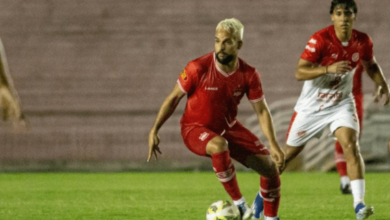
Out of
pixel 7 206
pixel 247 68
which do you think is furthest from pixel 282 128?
pixel 247 68

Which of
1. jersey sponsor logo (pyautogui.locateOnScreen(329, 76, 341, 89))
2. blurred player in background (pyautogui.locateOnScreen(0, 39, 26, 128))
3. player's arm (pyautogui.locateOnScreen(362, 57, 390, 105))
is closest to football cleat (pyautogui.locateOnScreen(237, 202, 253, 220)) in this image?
jersey sponsor logo (pyautogui.locateOnScreen(329, 76, 341, 89))

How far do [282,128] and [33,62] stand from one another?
568 centimetres

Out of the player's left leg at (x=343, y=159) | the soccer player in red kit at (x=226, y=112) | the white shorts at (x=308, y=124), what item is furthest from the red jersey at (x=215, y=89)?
the player's left leg at (x=343, y=159)

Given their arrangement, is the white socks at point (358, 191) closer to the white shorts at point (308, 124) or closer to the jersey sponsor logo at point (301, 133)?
the white shorts at point (308, 124)

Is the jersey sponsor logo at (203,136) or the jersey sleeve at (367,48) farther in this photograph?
the jersey sleeve at (367,48)

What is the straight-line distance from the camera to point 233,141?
6.64 meters

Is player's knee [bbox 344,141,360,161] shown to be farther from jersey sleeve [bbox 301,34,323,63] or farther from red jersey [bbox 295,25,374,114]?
jersey sleeve [bbox 301,34,323,63]

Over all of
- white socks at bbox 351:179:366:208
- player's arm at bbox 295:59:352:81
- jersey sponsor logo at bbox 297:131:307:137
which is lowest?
white socks at bbox 351:179:366:208

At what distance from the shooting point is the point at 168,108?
6.50 meters

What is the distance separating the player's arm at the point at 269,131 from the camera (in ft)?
19.9

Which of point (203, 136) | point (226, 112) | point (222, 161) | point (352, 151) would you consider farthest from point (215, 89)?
point (352, 151)

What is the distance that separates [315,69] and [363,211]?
54.4 inches

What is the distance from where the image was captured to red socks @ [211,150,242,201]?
6305 millimetres

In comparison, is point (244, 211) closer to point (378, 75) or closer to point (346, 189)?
point (378, 75)
